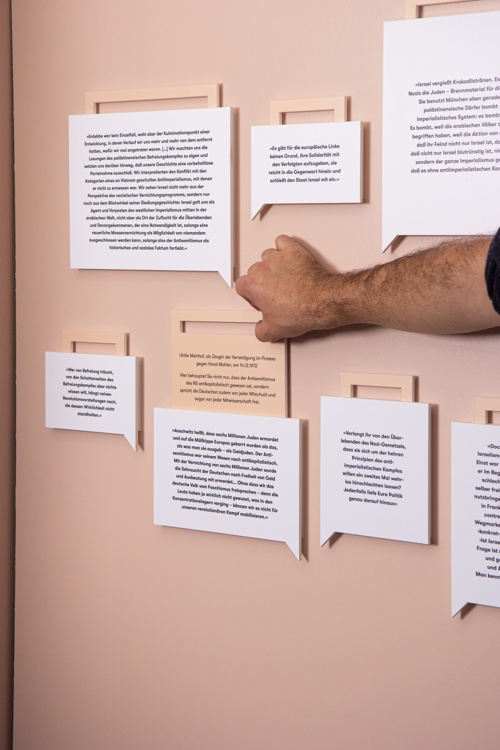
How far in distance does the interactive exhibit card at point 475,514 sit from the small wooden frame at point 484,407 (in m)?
0.01

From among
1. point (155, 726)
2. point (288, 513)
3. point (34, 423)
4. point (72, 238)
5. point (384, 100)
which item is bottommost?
point (155, 726)

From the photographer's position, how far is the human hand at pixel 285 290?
125 cm

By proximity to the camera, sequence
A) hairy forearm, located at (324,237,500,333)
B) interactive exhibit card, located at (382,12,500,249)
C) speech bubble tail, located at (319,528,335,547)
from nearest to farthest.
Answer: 1. hairy forearm, located at (324,237,500,333)
2. interactive exhibit card, located at (382,12,500,249)
3. speech bubble tail, located at (319,528,335,547)

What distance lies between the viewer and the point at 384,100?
48.8 inches

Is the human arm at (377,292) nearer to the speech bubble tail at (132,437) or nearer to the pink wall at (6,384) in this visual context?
the speech bubble tail at (132,437)

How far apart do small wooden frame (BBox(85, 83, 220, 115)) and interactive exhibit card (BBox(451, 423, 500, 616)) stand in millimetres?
609

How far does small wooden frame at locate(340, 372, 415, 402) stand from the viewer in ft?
4.13

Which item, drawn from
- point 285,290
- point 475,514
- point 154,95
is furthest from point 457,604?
point 154,95

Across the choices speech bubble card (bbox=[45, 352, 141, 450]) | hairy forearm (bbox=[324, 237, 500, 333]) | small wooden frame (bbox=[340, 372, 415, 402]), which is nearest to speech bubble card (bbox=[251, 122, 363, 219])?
hairy forearm (bbox=[324, 237, 500, 333])

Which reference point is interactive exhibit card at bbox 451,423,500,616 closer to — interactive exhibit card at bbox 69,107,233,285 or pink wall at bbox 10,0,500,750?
pink wall at bbox 10,0,500,750

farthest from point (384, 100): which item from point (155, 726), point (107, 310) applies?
point (155, 726)

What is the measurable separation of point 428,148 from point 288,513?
0.56m

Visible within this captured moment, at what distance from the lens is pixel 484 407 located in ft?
3.98

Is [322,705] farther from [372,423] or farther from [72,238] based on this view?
[72,238]
